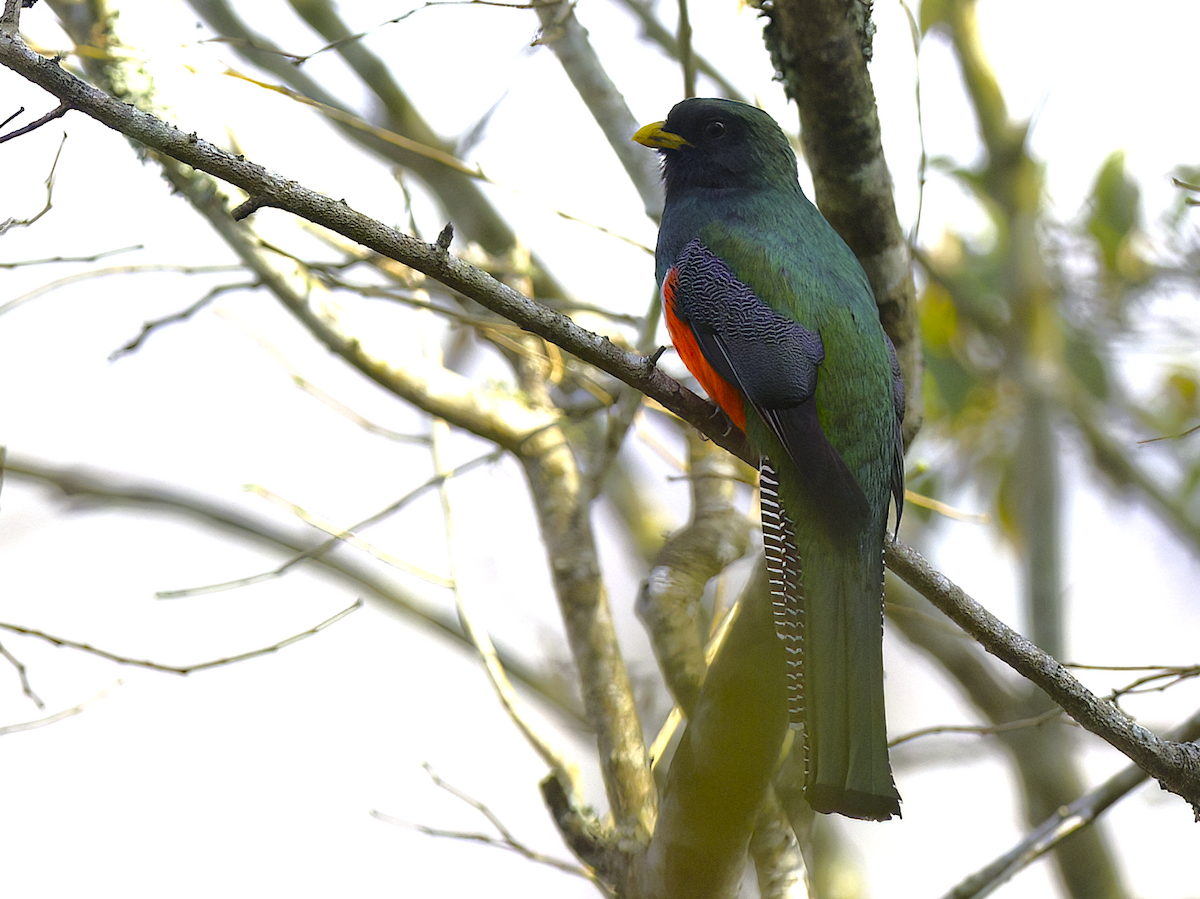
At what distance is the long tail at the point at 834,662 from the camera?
2422 millimetres

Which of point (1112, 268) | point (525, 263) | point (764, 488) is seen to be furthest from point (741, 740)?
point (1112, 268)

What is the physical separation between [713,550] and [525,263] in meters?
1.86

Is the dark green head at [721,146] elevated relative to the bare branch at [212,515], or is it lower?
lower

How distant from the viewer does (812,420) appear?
2.79m

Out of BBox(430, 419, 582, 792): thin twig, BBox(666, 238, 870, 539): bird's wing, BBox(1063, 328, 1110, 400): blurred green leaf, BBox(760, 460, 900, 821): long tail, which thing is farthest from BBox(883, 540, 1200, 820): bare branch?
BBox(1063, 328, 1110, 400): blurred green leaf

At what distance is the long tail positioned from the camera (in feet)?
7.95

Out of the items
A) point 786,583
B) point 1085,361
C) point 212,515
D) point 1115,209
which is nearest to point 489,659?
point 786,583

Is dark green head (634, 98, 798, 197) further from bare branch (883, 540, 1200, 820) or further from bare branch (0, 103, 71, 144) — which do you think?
bare branch (0, 103, 71, 144)

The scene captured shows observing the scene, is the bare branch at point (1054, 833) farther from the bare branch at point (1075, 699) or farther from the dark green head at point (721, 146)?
the dark green head at point (721, 146)

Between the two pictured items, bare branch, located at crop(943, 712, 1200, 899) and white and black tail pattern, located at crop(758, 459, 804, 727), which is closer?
white and black tail pattern, located at crop(758, 459, 804, 727)

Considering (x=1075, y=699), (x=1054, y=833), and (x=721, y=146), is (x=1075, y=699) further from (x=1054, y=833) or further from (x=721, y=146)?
(x=721, y=146)

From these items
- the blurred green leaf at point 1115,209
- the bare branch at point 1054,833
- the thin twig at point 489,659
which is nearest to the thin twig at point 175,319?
the thin twig at point 489,659

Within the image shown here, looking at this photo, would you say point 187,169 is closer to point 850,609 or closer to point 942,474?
point 850,609

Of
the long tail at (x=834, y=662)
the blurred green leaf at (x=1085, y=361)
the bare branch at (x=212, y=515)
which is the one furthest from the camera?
the blurred green leaf at (x=1085, y=361)
